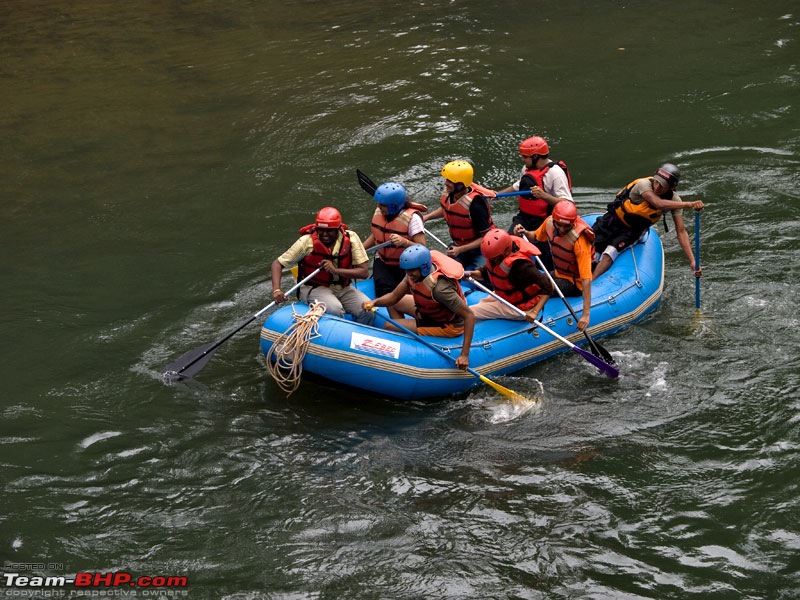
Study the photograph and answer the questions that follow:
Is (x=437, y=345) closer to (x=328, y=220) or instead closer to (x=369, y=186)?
(x=328, y=220)

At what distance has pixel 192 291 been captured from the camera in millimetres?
9031

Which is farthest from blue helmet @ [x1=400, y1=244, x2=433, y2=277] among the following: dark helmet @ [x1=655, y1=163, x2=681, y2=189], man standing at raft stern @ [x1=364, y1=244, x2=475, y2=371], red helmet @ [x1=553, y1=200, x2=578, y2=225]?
dark helmet @ [x1=655, y1=163, x2=681, y2=189]

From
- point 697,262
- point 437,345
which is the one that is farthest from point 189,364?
point 697,262

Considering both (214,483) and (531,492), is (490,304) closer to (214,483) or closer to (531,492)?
(531,492)

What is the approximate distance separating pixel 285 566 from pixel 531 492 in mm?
1765

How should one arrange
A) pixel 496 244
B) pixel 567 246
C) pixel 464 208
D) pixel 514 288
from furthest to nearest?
pixel 464 208 < pixel 567 246 < pixel 514 288 < pixel 496 244

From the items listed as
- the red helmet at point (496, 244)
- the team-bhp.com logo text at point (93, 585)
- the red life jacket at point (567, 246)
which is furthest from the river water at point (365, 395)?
the red helmet at point (496, 244)

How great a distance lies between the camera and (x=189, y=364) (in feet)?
24.0

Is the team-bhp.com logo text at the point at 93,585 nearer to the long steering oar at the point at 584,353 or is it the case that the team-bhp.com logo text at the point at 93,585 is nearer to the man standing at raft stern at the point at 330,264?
the man standing at raft stern at the point at 330,264

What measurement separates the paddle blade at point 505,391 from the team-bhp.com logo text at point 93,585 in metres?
2.75

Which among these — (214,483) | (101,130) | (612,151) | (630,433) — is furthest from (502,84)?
(214,483)

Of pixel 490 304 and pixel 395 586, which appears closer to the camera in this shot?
pixel 395 586

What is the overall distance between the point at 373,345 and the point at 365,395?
0.53 metres

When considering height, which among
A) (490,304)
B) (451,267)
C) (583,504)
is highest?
(451,267)
